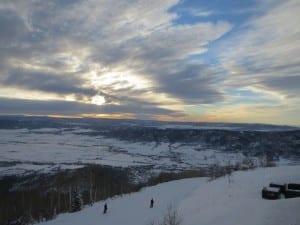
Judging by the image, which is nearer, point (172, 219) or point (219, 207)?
point (172, 219)

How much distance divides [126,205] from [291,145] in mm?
146171

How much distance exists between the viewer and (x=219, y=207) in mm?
26375

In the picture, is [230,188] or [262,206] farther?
[230,188]

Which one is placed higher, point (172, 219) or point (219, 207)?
point (219, 207)

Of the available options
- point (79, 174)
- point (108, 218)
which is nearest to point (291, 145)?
point (79, 174)

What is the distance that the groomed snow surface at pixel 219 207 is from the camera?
20.9m

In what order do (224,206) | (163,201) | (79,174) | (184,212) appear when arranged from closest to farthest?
(224,206) < (184,212) < (163,201) < (79,174)

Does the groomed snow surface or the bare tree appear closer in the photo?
the groomed snow surface

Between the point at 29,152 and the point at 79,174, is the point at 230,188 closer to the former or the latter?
the point at 79,174

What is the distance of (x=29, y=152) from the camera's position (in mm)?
193125

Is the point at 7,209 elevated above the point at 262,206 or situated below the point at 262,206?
below

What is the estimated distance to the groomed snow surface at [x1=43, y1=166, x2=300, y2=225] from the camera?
20922mm

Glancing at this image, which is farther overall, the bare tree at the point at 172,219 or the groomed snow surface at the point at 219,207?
the bare tree at the point at 172,219

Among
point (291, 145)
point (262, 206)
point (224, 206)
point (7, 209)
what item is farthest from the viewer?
point (291, 145)
